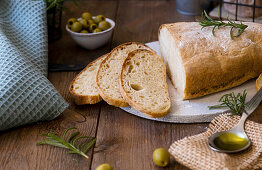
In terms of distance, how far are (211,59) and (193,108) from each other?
29 centimetres

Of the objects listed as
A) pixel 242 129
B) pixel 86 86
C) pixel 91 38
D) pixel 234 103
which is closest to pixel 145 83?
pixel 86 86

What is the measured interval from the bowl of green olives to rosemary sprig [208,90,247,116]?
1.09 m

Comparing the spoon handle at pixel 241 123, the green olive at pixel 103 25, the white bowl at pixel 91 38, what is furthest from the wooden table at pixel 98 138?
the green olive at pixel 103 25

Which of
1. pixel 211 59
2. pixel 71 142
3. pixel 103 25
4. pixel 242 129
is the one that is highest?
pixel 211 59

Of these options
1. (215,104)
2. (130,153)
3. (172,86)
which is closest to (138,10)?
(172,86)

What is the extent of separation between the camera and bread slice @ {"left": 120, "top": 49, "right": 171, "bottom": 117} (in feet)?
6.01

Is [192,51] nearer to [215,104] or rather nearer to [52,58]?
[215,104]

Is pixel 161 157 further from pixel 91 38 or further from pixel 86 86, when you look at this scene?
→ pixel 91 38

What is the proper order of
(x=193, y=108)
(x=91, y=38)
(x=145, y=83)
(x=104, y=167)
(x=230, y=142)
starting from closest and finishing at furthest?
(x=104, y=167)
(x=230, y=142)
(x=193, y=108)
(x=145, y=83)
(x=91, y=38)

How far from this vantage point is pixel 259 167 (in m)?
1.49

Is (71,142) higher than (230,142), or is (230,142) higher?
(230,142)

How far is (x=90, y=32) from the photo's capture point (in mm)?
2650

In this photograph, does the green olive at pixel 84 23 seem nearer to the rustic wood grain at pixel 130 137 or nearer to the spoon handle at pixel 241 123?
the rustic wood grain at pixel 130 137

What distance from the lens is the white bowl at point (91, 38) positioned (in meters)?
2.59
